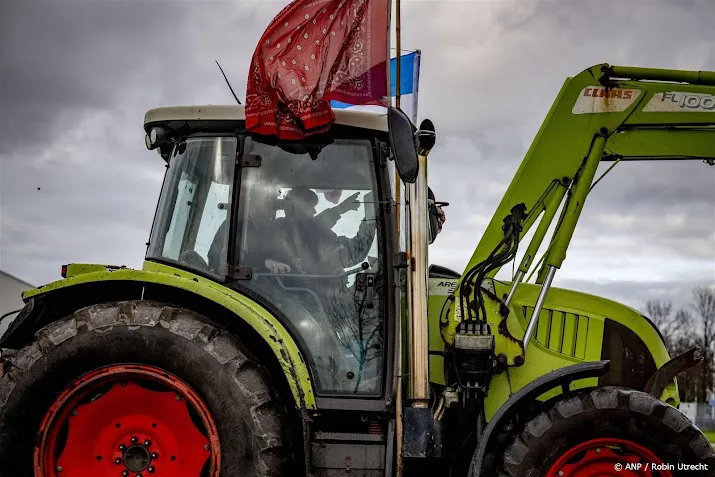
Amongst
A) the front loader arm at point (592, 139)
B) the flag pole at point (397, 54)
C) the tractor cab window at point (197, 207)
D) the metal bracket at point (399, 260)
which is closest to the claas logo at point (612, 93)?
the front loader arm at point (592, 139)

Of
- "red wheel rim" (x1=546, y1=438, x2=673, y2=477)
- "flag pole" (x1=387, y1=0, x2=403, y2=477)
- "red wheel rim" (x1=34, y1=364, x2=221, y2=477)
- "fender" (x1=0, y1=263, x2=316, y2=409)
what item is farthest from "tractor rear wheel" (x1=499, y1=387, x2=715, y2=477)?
"red wheel rim" (x1=34, y1=364, x2=221, y2=477)

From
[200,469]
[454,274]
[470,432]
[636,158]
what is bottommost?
[200,469]

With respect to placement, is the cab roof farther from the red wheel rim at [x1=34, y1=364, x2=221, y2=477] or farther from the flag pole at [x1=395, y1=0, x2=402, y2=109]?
the red wheel rim at [x1=34, y1=364, x2=221, y2=477]

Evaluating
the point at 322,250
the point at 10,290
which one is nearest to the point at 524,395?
the point at 322,250

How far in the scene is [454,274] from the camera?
5348mm

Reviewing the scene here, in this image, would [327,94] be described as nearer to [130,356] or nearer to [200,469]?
[130,356]

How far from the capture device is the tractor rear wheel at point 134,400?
3.91m

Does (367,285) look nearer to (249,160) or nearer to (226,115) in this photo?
(249,160)

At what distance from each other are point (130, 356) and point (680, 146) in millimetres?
3484

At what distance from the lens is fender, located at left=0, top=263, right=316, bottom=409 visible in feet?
13.1

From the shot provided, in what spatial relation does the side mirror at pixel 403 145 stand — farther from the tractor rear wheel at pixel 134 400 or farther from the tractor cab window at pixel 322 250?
the tractor rear wheel at pixel 134 400

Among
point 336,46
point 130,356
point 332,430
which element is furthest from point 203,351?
point 336,46

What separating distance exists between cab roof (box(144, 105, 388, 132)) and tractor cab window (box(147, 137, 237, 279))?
0.14 metres

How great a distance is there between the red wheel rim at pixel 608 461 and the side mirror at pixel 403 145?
1741mm
